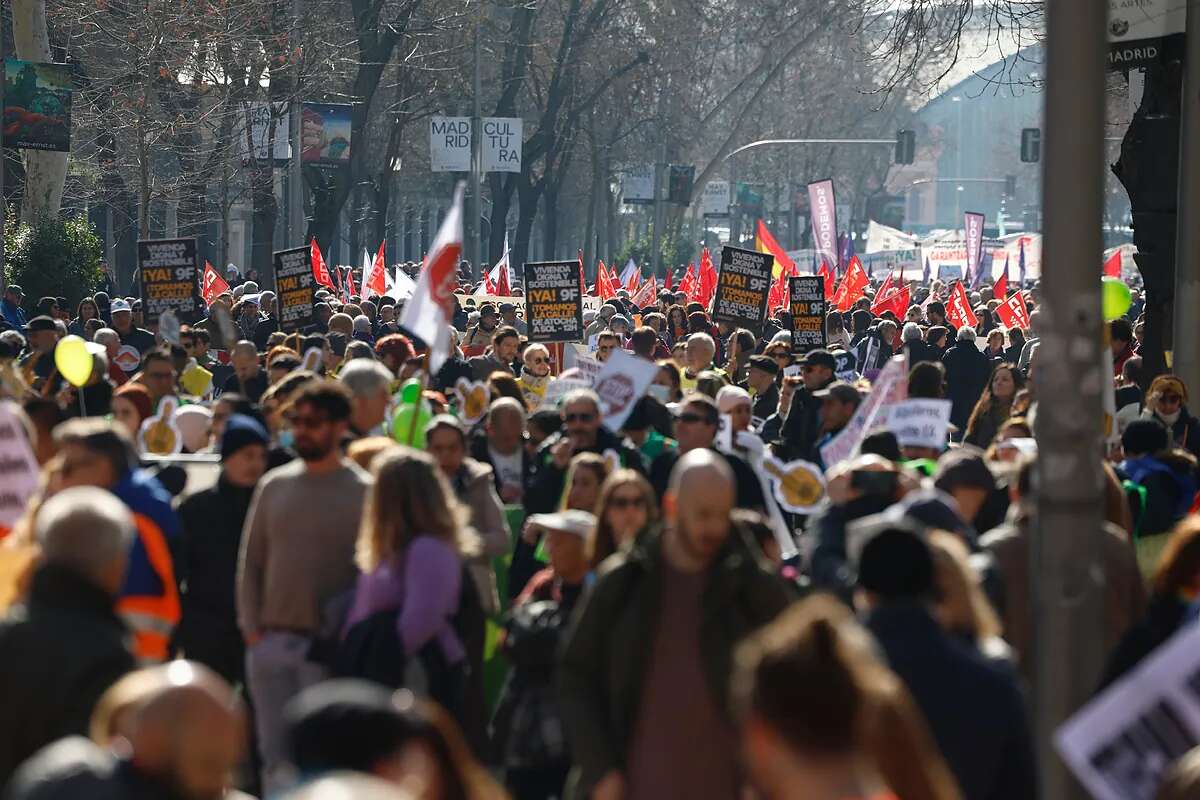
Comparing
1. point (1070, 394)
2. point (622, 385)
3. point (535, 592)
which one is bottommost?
point (535, 592)

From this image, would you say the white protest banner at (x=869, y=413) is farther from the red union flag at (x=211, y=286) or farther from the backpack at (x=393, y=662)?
the red union flag at (x=211, y=286)

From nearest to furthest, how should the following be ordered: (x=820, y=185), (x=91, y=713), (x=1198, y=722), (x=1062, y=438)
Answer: (x=1198, y=722) → (x=91, y=713) → (x=1062, y=438) → (x=820, y=185)

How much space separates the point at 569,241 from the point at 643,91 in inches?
1055

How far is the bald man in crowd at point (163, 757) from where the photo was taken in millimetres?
3461

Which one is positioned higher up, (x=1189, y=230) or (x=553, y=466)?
(x=1189, y=230)

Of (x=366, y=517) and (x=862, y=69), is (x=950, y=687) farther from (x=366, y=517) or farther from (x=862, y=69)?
(x=862, y=69)

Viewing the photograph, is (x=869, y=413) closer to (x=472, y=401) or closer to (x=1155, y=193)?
(x=472, y=401)

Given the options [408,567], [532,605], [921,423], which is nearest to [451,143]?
[921,423]

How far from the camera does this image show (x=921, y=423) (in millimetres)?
9234

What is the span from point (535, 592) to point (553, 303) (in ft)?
39.2

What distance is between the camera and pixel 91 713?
185 inches

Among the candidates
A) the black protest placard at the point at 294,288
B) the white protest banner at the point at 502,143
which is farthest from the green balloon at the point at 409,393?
the white protest banner at the point at 502,143

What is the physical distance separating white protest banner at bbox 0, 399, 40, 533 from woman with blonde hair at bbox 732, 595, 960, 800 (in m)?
4.20

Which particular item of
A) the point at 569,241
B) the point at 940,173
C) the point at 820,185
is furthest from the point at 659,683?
the point at 940,173
